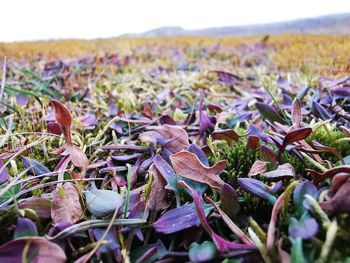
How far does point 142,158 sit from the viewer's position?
2.77ft

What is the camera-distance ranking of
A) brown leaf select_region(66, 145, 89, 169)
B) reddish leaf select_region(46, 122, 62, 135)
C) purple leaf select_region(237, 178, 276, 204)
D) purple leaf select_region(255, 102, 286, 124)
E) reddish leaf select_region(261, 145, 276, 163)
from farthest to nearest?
purple leaf select_region(255, 102, 286, 124)
reddish leaf select_region(46, 122, 62, 135)
brown leaf select_region(66, 145, 89, 169)
reddish leaf select_region(261, 145, 276, 163)
purple leaf select_region(237, 178, 276, 204)

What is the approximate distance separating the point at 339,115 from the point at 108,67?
5.72ft

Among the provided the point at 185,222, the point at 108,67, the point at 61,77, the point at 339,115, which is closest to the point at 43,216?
the point at 185,222

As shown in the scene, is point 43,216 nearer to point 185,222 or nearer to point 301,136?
point 185,222

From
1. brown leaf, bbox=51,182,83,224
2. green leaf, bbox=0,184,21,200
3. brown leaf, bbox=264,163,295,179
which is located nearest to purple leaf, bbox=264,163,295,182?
brown leaf, bbox=264,163,295,179

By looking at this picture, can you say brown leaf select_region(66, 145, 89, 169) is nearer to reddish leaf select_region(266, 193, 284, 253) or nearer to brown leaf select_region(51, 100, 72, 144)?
brown leaf select_region(51, 100, 72, 144)

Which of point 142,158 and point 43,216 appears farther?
point 142,158

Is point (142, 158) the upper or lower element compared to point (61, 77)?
lower

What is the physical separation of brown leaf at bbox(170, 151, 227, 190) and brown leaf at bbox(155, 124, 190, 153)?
0.16m

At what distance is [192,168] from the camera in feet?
2.10

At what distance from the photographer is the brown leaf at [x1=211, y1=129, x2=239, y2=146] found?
787 millimetres

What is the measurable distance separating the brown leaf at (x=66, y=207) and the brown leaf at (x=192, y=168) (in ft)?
0.63

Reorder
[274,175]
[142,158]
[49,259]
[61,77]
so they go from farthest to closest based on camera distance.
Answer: [61,77] < [142,158] < [274,175] < [49,259]

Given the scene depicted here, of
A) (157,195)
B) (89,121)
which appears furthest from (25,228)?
(89,121)
